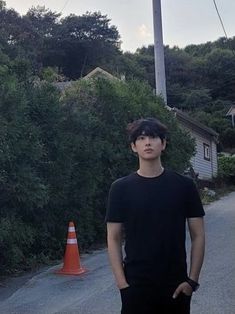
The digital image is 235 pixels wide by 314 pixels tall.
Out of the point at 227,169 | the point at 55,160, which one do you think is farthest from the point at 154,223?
the point at 227,169

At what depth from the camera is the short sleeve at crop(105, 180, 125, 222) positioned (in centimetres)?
343

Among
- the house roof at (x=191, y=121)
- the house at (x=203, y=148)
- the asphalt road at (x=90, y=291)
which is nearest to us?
the asphalt road at (x=90, y=291)

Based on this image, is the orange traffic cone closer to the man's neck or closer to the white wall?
the man's neck

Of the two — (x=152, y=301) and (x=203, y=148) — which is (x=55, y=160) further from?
(x=203, y=148)

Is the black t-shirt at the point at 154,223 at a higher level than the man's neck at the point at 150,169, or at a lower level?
lower

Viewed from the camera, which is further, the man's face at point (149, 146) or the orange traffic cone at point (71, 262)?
the orange traffic cone at point (71, 262)

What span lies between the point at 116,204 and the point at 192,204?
18.3 inches

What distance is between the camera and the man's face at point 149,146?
3.46m

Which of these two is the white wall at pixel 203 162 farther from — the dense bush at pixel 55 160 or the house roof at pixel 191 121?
the dense bush at pixel 55 160

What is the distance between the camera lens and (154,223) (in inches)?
131

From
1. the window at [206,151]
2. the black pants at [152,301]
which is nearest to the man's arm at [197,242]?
the black pants at [152,301]

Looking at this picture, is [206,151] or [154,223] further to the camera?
[206,151]

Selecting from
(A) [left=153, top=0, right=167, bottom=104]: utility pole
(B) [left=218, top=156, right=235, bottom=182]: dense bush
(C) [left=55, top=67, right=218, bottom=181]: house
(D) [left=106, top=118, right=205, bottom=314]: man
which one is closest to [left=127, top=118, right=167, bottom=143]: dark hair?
(D) [left=106, top=118, right=205, bottom=314]: man

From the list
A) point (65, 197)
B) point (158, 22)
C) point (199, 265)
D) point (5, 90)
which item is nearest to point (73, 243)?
point (65, 197)
